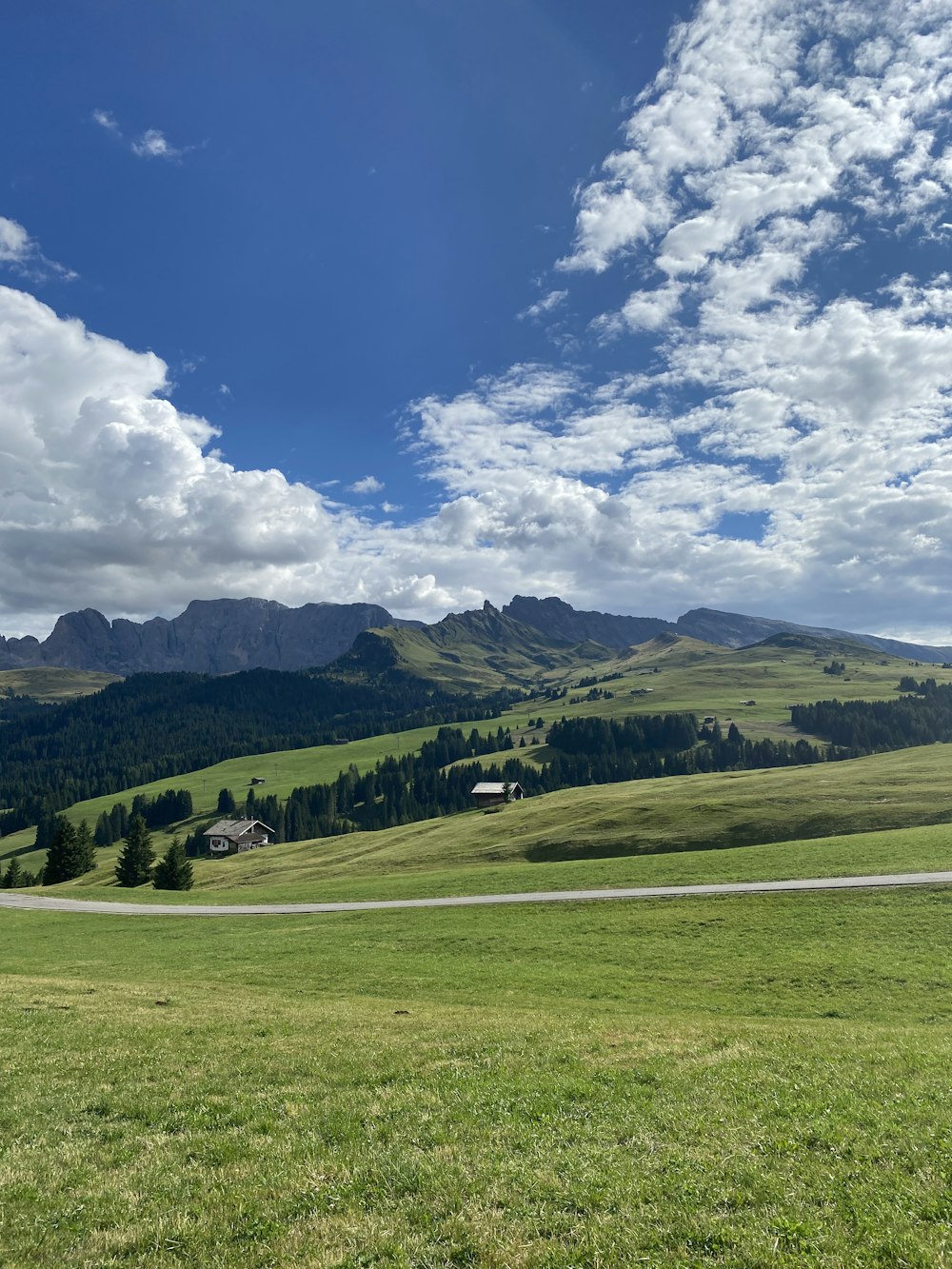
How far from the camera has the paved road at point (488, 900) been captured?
46.9m

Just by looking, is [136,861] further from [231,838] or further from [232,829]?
[232,829]

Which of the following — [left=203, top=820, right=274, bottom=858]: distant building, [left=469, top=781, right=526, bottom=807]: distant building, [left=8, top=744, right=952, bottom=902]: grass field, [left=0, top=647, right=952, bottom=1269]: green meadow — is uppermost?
[left=0, top=647, right=952, bottom=1269]: green meadow

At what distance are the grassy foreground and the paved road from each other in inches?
677

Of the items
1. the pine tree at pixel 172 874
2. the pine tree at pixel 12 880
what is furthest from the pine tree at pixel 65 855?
the pine tree at pixel 172 874

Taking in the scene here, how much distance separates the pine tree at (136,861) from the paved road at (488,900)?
41810 mm

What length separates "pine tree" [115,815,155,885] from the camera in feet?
376

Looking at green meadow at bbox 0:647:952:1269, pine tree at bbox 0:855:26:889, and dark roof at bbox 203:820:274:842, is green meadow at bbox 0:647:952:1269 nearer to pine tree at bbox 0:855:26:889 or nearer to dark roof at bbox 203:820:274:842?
pine tree at bbox 0:855:26:889

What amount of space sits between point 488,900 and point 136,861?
290ft

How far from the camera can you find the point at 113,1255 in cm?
910

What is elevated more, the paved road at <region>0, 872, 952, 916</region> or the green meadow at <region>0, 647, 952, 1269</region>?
the green meadow at <region>0, 647, 952, 1269</region>

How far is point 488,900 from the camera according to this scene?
54.6 meters

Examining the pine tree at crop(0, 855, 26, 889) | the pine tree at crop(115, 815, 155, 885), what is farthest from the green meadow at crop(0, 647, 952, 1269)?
the pine tree at crop(0, 855, 26, 889)

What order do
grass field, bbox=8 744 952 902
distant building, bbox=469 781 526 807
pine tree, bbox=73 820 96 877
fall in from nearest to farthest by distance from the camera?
grass field, bbox=8 744 952 902 < pine tree, bbox=73 820 96 877 < distant building, bbox=469 781 526 807

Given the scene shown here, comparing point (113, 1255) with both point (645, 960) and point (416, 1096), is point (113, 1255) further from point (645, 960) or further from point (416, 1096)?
point (645, 960)
